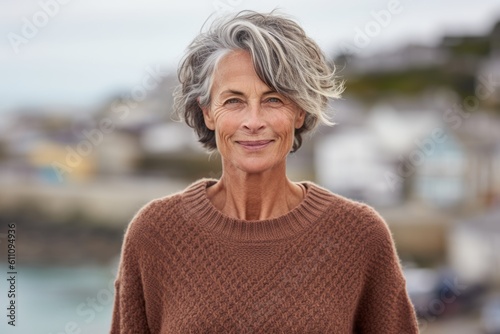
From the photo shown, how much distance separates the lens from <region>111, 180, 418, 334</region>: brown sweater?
1654mm

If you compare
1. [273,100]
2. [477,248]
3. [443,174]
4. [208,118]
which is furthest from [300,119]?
[443,174]

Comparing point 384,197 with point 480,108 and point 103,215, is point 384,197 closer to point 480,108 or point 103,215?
point 480,108

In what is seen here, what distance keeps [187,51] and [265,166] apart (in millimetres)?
305

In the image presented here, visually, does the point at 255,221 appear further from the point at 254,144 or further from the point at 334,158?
the point at 334,158

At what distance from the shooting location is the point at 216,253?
5.61ft

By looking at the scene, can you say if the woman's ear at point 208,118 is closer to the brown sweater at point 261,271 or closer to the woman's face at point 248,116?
the woman's face at point 248,116

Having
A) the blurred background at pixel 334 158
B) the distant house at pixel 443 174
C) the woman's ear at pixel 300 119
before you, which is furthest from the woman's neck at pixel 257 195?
the distant house at pixel 443 174

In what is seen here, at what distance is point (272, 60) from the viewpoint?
156cm

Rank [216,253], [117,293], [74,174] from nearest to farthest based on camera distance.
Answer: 1. [216,253]
2. [117,293]
3. [74,174]

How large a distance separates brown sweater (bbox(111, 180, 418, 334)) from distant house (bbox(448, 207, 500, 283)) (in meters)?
24.0

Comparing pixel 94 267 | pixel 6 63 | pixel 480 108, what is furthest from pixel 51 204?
pixel 480 108

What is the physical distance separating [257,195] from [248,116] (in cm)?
21

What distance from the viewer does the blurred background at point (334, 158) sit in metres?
25.6

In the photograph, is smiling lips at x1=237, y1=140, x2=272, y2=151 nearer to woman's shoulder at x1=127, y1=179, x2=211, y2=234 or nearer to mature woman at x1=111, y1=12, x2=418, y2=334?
mature woman at x1=111, y1=12, x2=418, y2=334
